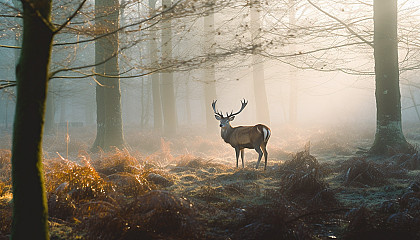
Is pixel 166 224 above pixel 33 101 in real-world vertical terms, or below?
below

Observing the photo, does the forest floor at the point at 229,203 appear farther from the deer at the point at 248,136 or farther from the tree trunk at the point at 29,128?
the deer at the point at 248,136

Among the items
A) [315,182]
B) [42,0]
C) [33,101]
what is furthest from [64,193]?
[315,182]

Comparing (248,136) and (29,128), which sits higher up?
(29,128)

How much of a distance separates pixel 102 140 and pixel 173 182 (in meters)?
5.32

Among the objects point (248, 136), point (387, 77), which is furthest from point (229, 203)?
point (387, 77)

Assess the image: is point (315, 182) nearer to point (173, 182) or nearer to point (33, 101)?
point (173, 182)

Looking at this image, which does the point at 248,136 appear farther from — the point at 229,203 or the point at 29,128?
the point at 29,128

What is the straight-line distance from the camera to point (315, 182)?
517cm

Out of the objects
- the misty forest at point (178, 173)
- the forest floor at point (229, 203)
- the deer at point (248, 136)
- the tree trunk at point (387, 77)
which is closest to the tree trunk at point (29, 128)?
the misty forest at point (178, 173)

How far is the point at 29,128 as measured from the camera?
8.54ft

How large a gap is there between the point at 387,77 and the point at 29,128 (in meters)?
8.92

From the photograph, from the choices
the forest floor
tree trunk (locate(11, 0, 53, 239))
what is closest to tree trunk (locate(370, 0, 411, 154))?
the forest floor

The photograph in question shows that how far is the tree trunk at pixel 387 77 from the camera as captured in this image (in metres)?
8.60

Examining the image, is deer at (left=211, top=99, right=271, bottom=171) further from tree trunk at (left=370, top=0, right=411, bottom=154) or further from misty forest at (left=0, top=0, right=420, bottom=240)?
tree trunk at (left=370, top=0, right=411, bottom=154)
